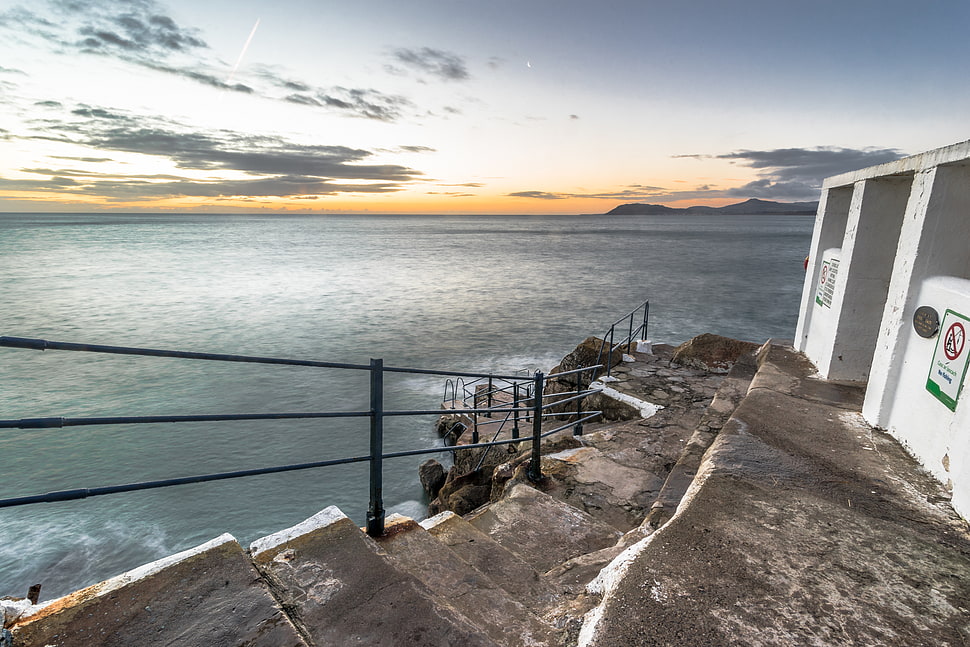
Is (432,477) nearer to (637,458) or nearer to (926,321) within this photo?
(637,458)

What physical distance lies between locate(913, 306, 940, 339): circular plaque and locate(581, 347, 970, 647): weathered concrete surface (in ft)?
3.15

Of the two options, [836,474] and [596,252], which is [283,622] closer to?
[836,474]

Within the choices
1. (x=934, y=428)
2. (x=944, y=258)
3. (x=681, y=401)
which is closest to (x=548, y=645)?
(x=934, y=428)

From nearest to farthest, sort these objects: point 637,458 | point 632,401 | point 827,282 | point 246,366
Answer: point 637,458, point 827,282, point 632,401, point 246,366

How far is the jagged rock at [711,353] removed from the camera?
9795mm

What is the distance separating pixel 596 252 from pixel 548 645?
82.7 m

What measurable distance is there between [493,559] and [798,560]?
5.47 ft

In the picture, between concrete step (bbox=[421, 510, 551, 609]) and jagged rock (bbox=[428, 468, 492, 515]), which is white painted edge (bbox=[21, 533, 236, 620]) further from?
jagged rock (bbox=[428, 468, 492, 515])

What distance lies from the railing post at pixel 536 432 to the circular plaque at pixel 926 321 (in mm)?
3027

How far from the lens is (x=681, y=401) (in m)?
7.99

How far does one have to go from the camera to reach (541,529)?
12.5 feet

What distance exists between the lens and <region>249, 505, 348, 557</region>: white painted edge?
8.12 ft

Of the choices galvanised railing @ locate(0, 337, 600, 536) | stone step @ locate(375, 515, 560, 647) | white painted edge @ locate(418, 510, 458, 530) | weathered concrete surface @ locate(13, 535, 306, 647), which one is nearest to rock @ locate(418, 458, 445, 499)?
galvanised railing @ locate(0, 337, 600, 536)

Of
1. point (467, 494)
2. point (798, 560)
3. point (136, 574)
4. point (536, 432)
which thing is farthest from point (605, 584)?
point (467, 494)
